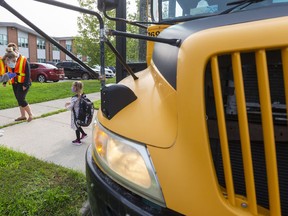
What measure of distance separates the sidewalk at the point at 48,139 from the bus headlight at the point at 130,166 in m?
2.38

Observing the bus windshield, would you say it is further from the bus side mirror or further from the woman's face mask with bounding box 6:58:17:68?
the woman's face mask with bounding box 6:58:17:68

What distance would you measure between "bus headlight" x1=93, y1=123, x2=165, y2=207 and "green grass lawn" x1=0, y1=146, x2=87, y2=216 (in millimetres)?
1510

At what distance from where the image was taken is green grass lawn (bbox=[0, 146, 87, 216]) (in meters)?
2.86

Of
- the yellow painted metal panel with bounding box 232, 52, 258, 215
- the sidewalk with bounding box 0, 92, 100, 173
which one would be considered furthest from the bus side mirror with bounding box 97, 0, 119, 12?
the sidewalk with bounding box 0, 92, 100, 173

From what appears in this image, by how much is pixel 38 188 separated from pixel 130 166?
6.88 feet

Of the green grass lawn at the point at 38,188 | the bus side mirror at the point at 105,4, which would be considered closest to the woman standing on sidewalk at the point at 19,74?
the green grass lawn at the point at 38,188

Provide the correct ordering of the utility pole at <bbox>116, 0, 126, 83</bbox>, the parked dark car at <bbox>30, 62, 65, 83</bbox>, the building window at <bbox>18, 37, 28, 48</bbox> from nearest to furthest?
the utility pole at <bbox>116, 0, 126, 83</bbox>, the parked dark car at <bbox>30, 62, 65, 83</bbox>, the building window at <bbox>18, 37, 28, 48</bbox>

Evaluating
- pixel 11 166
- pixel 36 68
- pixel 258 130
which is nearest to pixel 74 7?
pixel 258 130

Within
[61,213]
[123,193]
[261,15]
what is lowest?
[61,213]

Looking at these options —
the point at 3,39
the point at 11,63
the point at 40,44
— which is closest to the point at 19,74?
the point at 11,63

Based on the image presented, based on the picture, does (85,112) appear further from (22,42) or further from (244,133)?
(22,42)

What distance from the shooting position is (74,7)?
1807mm

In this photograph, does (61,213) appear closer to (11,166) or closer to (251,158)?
(11,166)

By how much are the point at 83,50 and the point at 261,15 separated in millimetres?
23012
